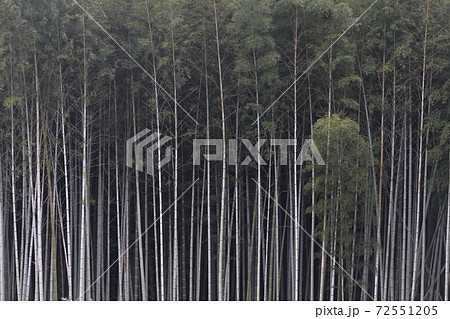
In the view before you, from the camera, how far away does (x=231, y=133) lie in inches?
389

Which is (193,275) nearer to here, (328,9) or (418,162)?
(418,162)

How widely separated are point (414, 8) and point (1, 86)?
20.9 feet

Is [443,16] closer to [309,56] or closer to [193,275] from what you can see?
[309,56]

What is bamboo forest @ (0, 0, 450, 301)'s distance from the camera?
891 centimetres

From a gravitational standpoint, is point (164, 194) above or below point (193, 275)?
above

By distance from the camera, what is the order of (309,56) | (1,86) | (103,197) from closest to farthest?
(1,86)
(309,56)
(103,197)

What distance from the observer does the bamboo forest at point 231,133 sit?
29.2 ft

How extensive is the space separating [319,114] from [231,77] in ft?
5.19

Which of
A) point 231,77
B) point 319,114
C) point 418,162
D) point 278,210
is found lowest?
point 278,210

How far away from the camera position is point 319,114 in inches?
385

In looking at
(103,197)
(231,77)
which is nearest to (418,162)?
(231,77)

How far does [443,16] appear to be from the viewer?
9062 mm

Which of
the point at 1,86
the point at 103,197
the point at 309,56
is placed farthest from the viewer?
the point at 103,197

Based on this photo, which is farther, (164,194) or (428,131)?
(164,194)
